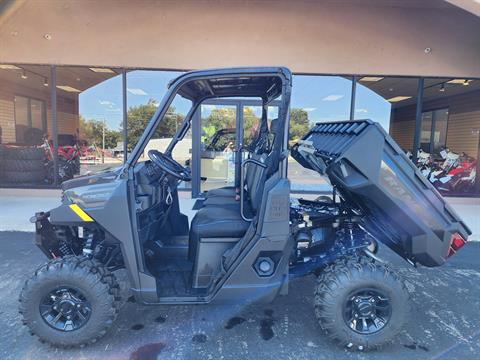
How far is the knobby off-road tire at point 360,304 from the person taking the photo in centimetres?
230

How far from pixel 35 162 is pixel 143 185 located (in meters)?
6.85

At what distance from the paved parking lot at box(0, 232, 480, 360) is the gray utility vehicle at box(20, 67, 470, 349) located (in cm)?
18

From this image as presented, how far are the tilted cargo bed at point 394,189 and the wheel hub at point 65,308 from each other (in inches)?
78.5

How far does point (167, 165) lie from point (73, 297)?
1.18 m

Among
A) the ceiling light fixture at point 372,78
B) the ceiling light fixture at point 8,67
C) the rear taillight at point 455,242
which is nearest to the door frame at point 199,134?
the ceiling light fixture at point 372,78

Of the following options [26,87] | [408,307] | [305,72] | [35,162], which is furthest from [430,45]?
[26,87]

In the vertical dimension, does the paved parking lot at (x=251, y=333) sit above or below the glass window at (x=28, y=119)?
below

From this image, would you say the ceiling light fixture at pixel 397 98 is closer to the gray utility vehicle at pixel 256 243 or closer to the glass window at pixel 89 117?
the glass window at pixel 89 117

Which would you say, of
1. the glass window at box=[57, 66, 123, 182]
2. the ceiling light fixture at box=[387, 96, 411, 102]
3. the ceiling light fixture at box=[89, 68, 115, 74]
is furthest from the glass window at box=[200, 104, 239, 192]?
the ceiling light fixture at box=[387, 96, 411, 102]

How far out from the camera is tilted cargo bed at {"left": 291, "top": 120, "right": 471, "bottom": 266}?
214 centimetres

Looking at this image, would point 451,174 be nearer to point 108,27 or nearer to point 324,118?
point 324,118

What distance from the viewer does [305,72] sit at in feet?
22.7

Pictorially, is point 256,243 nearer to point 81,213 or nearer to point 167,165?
point 167,165

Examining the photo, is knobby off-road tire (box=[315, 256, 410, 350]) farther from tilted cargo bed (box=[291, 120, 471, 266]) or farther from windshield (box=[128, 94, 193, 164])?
windshield (box=[128, 94, 193, 164])
